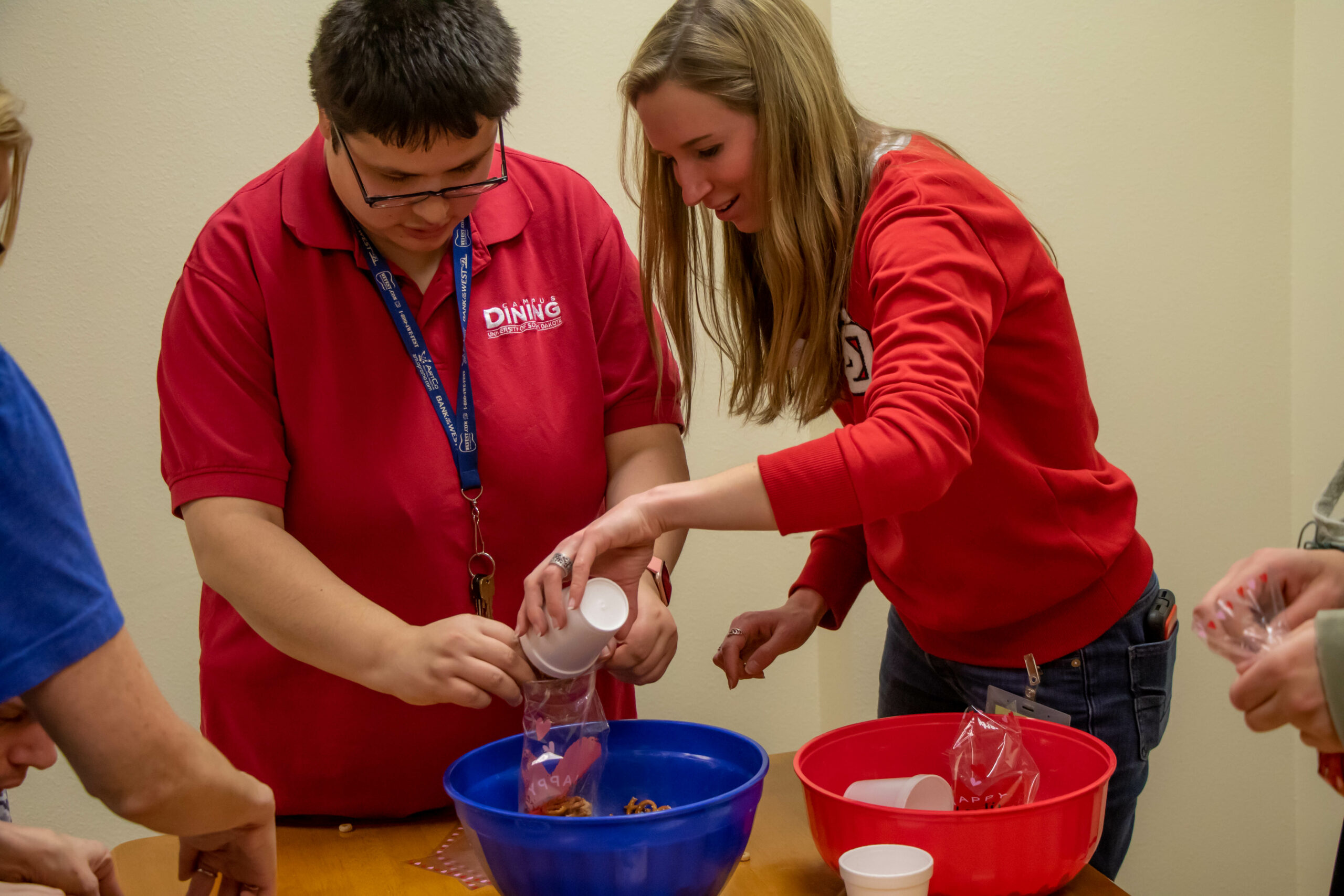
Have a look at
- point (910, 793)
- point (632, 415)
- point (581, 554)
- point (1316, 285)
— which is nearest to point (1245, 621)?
point (910, 793)

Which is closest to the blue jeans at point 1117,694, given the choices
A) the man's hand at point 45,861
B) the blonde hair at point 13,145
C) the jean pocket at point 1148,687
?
the jean pocket at point 1148,687

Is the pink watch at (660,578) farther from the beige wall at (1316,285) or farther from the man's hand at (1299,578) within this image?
the beige wall at (1316,285)

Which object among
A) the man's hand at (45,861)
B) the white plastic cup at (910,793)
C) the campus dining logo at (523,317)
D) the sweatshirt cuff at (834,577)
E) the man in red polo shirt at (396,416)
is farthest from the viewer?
the sweatshirt cuff at (834,577)

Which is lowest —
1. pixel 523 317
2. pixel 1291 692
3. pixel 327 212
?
pixel 1291 692

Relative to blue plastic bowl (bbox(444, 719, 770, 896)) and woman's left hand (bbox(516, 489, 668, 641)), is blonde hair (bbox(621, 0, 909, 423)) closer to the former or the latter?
woman's left hand (bbox(516, 489, 668, 641))

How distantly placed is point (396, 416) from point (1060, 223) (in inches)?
59.4

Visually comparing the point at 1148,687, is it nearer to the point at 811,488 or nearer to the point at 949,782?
the point at 949,782

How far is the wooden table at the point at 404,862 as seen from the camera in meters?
1.15

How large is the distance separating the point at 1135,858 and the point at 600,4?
2187 millimetres

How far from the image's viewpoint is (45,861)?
889 mm

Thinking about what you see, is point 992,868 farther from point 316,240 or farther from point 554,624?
point 316,240

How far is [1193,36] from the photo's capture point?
218 cm

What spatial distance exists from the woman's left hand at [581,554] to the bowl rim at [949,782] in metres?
0.27

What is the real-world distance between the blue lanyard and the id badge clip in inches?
27.2
